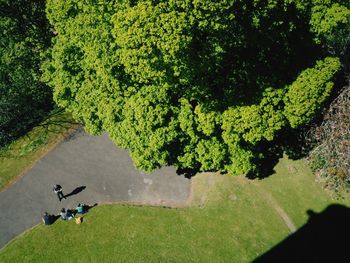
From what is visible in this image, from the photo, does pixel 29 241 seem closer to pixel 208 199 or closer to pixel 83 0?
pixel 208 199

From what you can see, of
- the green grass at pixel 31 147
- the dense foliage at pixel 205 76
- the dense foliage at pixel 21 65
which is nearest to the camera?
the dense foliage at pixel 205 76

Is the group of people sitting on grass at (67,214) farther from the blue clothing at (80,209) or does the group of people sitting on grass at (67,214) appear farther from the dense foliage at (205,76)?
the dense foliage at (205,76)

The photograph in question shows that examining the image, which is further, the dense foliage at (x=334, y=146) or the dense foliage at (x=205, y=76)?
the dense foliage at (x=334, y=146)

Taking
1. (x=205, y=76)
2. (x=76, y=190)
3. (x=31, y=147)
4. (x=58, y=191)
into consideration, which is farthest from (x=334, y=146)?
(x=31, y=147)

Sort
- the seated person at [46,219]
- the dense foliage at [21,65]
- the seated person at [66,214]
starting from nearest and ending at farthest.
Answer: the seated person at [46,219] → the seated person at [66,214] → the dense foliage at [21,65]

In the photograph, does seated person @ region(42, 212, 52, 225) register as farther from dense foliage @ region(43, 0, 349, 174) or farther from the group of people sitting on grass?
dense foliage @ region(43, 0, 349, 174)

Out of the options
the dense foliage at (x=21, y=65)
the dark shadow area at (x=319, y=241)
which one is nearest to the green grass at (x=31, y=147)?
the dense foliage at (x=21, y=65)

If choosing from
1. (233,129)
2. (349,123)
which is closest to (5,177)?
(233,129)

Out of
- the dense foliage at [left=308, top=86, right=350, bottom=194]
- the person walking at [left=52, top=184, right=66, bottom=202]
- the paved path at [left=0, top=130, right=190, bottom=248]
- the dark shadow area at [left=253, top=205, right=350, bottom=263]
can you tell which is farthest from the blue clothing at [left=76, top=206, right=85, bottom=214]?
the dense foliage at [left=308, top=86, right=350, bottom=194]
